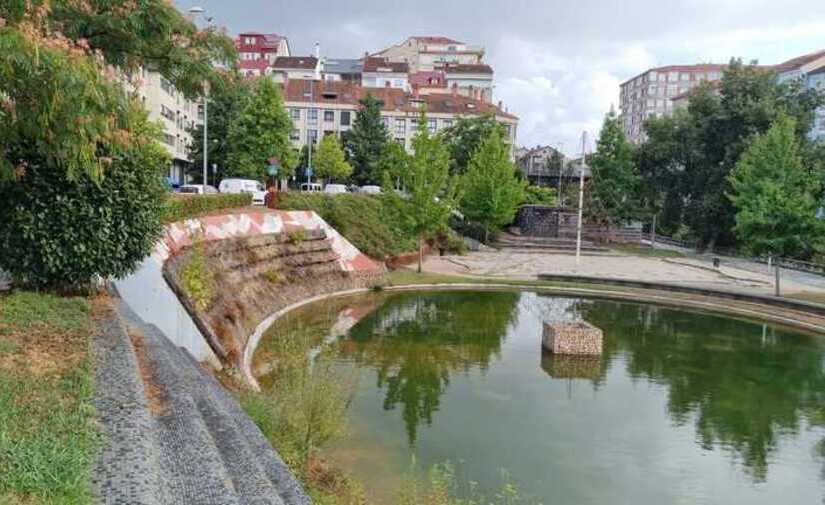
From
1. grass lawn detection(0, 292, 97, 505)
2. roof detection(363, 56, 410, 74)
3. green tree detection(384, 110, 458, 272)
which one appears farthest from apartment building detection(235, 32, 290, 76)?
grass lawn detection(0, 292, 97, 505)

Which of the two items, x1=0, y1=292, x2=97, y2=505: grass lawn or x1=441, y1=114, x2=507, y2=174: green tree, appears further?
x1=441, y1=114, x2=507, y2=174: green tree

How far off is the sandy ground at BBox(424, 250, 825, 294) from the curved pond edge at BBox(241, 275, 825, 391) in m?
1.93

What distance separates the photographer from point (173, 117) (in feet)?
181

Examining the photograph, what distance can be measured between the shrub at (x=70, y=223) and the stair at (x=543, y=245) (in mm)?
38473

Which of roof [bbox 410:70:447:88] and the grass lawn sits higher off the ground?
roof [bbox 410:70:447:88]

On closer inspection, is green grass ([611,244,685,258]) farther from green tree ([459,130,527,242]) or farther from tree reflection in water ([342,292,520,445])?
tree reflection in water ([342,292,520,445])

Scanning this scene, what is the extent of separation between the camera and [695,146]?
46.8m

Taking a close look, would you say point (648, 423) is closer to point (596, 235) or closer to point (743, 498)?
point (743, 498)

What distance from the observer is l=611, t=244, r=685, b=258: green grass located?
152 feet

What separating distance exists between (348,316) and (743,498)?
1462 cm

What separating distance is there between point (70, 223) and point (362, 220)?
76.6 ft

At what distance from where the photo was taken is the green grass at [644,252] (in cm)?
4622

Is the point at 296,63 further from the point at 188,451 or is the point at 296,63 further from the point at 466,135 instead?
the point at 188,451

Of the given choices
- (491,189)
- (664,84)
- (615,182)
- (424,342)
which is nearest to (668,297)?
(424,342)
